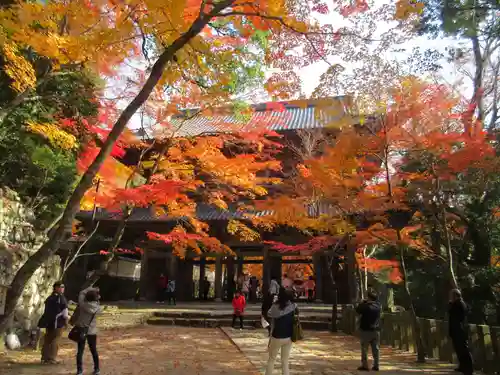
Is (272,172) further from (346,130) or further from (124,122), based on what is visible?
(124,122)

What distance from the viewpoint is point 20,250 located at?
29.0ft

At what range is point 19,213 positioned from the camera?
9.27 meters

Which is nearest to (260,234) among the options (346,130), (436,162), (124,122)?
(346,130)

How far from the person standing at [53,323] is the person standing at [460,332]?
7.06 meters

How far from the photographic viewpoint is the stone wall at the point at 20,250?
8492 mm

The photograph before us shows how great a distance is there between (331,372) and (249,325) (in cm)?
627

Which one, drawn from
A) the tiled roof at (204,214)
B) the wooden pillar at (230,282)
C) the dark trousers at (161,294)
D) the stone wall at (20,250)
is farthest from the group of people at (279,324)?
the wooden pillar at (230,282)

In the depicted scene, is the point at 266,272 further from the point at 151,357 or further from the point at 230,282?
the point at 151,357

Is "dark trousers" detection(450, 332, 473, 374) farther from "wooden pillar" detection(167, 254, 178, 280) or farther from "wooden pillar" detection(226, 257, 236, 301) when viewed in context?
"wooden pillar" detection(167, 254, 178, 280)

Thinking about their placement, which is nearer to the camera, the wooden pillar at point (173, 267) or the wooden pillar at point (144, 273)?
the wooden pillar at point (173, 267)

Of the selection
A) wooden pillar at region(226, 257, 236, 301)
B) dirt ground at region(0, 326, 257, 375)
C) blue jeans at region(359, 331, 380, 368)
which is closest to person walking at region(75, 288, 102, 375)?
dirt ground at region(0, 326, 257, 375)

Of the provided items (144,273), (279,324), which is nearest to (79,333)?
(279,324)

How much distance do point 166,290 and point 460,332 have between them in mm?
12469

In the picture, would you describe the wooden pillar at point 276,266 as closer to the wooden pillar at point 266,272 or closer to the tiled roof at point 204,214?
the wooden pillar at point 266,272
